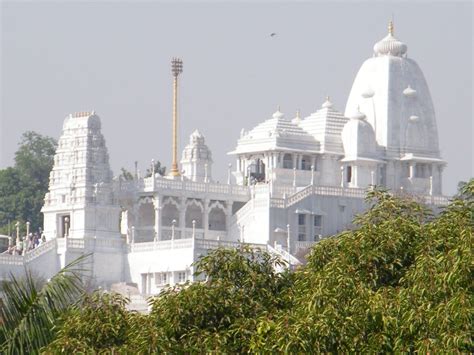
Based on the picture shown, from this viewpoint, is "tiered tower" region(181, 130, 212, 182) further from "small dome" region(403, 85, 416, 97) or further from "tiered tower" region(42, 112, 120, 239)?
"small dome" region(403, 85, 416, 97)

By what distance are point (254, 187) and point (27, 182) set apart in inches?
1520

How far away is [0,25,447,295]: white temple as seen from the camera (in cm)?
10556

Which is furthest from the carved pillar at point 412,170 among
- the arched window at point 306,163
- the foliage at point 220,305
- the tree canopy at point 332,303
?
the foliage at point 220,305

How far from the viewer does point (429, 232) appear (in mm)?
42156

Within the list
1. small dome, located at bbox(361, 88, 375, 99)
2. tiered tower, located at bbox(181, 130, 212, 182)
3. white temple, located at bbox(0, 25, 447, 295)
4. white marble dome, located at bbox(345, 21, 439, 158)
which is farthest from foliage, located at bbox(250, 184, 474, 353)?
small dome, located at bbox(361, 88, 375, 99)

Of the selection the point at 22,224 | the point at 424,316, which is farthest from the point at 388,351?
the point at 22,224

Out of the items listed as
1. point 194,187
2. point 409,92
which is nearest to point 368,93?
point 409,92

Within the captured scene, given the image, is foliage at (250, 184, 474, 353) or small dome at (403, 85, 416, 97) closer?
foliage at (250, 184, 474, 353)

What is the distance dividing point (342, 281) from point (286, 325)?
155 cm

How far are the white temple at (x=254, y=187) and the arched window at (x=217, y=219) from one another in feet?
0.26

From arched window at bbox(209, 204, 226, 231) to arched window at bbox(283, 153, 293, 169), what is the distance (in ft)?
17.3

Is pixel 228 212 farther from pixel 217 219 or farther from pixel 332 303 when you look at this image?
pixel 332 303

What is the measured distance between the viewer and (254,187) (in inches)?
4441

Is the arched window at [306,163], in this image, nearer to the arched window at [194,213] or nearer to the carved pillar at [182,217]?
the arched window at [194,213]
